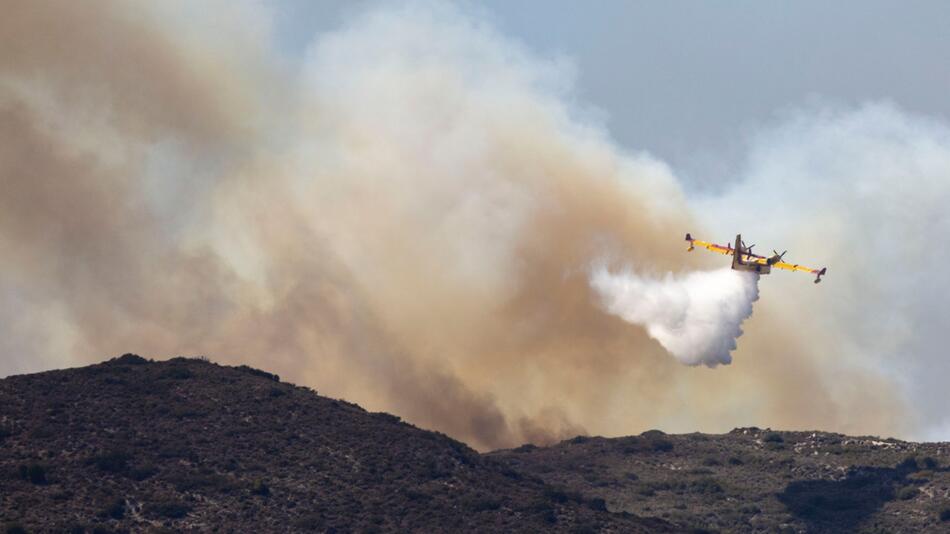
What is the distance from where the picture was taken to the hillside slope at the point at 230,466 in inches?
6506

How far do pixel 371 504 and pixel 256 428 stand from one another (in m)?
15.3

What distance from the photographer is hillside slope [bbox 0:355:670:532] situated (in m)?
165

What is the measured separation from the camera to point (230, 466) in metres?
177

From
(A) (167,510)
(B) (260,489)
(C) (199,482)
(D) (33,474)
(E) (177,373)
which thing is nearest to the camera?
(D) (33,474)

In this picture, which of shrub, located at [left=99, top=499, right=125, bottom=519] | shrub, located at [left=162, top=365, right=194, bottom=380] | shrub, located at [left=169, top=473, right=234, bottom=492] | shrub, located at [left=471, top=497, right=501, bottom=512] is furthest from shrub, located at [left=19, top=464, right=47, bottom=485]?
shrub, located at [left=471, top=497, right=501, bottom=512]

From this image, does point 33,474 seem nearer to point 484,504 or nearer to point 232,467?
point 232,467

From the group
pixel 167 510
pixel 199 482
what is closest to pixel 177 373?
pixel 199 482

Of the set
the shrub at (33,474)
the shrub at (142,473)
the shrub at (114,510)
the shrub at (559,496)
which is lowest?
the shrub at (114,510)

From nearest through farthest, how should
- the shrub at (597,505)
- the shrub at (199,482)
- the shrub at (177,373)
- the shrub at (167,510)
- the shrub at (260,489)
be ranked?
the shrub at (167,510) < the shrub at (199,482) < the shrub at (260,489) < the shrub at (597,505) < the shrub at (177,373)

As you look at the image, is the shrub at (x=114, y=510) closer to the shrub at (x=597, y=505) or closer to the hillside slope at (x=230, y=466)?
the hillside slope at (x=230, y=466)

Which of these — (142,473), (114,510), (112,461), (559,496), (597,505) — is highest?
(597,505)

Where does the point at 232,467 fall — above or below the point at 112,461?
above

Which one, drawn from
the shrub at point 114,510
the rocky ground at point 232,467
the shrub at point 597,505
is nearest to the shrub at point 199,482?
the rocky ground at point 232,467

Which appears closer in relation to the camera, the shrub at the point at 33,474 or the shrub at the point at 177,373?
the shrub at the point at 33,474
